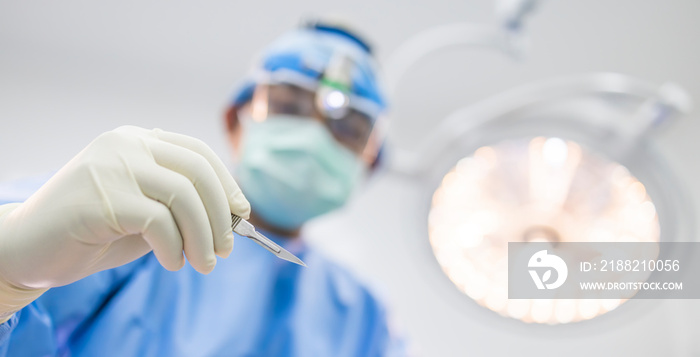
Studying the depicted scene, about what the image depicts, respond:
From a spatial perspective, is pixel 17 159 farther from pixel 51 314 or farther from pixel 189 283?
pixel 189 283

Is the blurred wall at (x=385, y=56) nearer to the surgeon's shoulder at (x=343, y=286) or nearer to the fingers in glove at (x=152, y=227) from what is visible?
the surgeon's shoulder at (x=343, y=286)

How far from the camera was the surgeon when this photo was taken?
550 mm

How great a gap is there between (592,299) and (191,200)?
86 centimetres

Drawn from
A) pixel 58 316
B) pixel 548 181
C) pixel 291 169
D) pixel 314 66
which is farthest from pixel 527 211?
pixel 58 316

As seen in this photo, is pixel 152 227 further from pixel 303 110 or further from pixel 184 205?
pixel 303 110

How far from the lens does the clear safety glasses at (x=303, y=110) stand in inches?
50.9

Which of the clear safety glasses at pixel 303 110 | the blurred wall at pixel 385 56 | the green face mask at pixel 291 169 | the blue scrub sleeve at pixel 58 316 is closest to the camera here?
the blue scrub sleeve at pixel 58 316

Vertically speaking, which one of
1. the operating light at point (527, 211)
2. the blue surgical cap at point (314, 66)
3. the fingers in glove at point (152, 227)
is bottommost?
the fingers in glove at point (152, 227)

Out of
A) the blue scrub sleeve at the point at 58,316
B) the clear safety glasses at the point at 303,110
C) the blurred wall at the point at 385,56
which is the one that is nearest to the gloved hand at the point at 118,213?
the blue scrub sleeve at the point at 58,316

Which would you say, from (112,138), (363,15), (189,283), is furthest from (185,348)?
(363,15)

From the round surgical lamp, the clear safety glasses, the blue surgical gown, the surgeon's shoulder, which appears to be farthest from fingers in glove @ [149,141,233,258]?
the surgeon's shoulder

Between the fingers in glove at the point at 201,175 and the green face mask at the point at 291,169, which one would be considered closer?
the fingers in glove at the point at 201,175

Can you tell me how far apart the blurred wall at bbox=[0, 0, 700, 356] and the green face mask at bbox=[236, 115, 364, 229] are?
639 mm

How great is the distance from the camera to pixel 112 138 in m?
0.57
